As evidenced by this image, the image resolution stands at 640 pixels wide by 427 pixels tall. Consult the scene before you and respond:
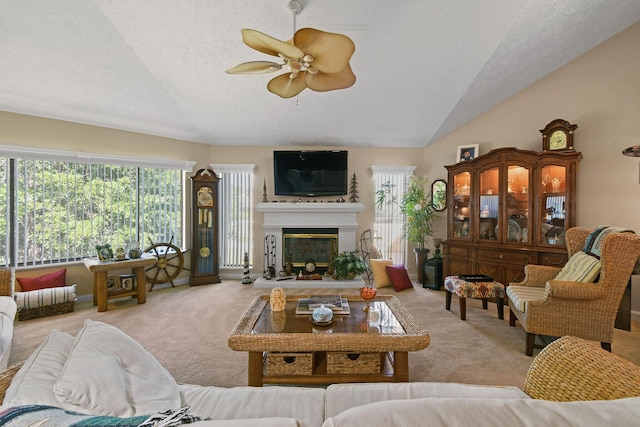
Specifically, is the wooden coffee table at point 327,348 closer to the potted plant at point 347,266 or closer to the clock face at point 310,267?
the potted plant at point 347,266

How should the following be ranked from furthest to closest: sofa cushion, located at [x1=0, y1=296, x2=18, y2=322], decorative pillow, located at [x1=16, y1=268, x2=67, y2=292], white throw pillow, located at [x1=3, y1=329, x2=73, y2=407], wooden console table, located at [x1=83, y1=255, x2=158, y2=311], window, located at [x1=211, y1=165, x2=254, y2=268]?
1. window, located at [x1=211, y1=165, x2=254, y2=268]
2. wooden console table, located at [x1=83, y1=255, x2=158, y2=311]
3. decorative pillow, located at [x1=16, y1=268, x2=67, y2=292]
4. sofa cushion, located at [x1=0, y1=296, x2=18, y2=322]
5. white throw pillow, located at [x1=3, y1=329, x2=73, y2=407]

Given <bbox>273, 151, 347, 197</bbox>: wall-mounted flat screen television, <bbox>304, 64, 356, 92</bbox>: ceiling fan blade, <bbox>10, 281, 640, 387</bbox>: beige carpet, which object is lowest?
<bbox>10, 281, 640, 387</bbox>: beige carpet

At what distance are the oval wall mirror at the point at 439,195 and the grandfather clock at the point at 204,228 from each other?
12.4 ft

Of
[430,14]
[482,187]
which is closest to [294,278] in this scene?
[482,187]

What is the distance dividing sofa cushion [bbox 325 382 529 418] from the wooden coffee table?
0.55 m

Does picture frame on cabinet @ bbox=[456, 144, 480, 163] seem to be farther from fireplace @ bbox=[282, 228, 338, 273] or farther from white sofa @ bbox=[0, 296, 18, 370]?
white sofa @ bbox=[0, 296, 18, 370]

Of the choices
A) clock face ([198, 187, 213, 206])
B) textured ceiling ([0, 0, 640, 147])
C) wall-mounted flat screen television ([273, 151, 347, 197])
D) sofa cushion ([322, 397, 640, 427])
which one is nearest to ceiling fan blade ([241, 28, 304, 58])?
textured ceiling ([0, 0, 640, 147])

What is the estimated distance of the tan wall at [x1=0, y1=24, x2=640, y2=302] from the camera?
3461 millimetres

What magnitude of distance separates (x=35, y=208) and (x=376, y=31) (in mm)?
4663

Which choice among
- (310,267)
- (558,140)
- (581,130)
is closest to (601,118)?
(581,130)

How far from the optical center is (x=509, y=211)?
3.93 meters

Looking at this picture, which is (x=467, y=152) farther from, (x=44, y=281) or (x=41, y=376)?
(x=44, y=281)

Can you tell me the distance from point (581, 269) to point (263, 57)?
379cm

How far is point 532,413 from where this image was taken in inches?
24.0
